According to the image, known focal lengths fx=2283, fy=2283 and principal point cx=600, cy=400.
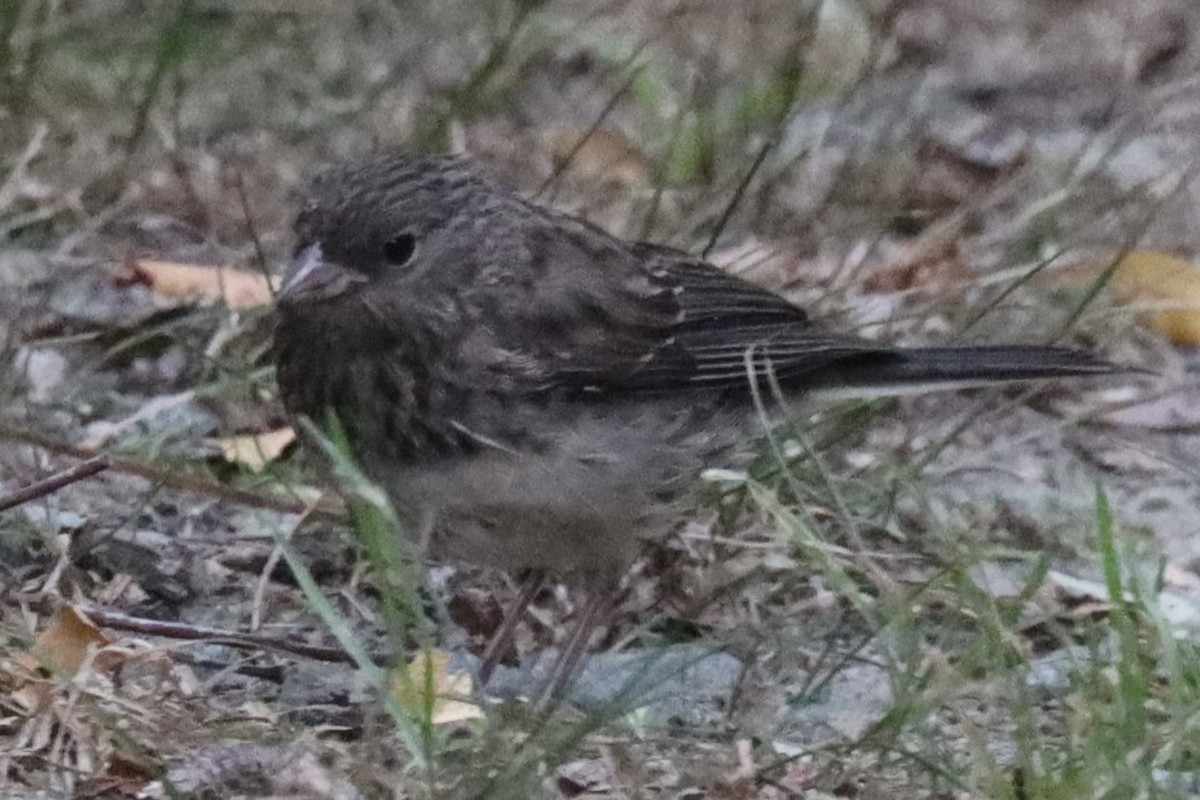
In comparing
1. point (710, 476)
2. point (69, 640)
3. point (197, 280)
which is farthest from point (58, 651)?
point (197, 280)

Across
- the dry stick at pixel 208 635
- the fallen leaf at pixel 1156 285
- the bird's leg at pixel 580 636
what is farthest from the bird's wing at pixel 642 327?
the fallen leaf at pixel 1156 285

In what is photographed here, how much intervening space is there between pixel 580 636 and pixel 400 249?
2.35 feet

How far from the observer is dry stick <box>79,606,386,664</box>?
3.42 meters

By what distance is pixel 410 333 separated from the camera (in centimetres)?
372

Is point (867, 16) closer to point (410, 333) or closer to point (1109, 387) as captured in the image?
point (1109, 387)

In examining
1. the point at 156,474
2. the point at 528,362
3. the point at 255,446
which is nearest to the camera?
the point at 156,474

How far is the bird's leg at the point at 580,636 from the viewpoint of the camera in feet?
11.5

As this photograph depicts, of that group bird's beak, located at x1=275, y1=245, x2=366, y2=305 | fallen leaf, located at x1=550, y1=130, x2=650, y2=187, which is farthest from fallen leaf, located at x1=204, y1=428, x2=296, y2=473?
fallen leaf, located at x1=550, y1=130, x2=650, y2=187

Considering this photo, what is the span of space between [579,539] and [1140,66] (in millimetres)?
3884

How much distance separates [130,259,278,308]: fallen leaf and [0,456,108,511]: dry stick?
1.58 metres

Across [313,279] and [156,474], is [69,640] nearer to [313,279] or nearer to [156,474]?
[156,474]

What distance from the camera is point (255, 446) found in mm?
4309

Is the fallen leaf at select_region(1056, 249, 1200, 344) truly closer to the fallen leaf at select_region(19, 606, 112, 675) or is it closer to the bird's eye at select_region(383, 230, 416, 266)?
the bird's eye at select_region(383, 230, 416, 266)

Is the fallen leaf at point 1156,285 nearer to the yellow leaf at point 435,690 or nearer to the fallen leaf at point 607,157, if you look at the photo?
the fallen leaf at point 607,157
